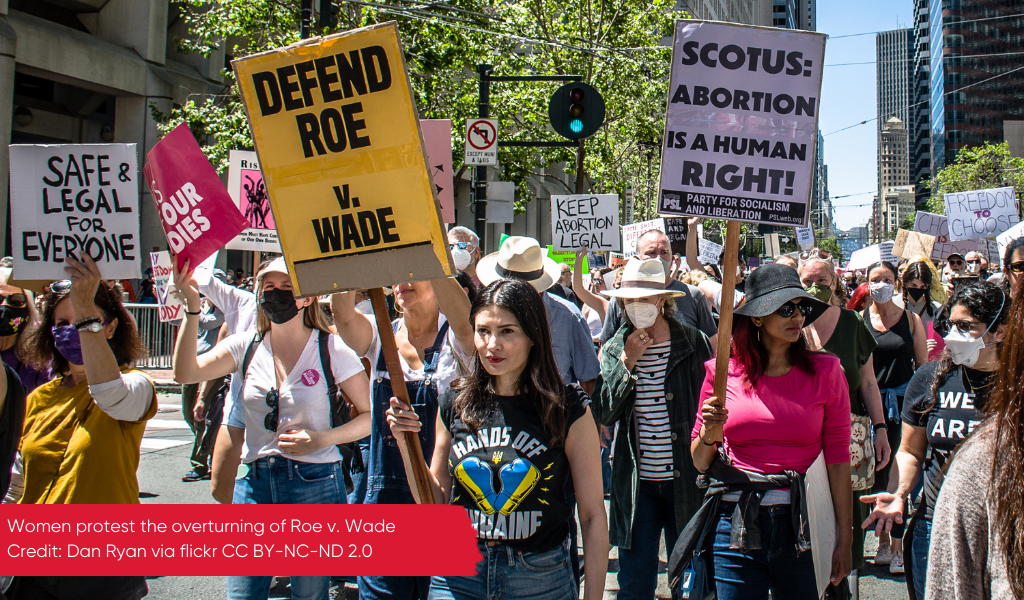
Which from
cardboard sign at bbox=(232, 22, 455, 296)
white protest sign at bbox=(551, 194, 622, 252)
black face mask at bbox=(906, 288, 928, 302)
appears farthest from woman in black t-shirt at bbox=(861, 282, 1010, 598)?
white protest sign at bbox=(551, 194, 622, 252)

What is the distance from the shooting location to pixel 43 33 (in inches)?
633

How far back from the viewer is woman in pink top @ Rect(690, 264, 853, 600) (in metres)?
3.25

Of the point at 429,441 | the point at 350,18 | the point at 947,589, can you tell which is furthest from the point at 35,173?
the point at 350,18

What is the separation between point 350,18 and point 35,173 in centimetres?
1409

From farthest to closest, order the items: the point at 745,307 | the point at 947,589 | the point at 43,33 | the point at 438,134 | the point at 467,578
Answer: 1. the point at 43,33
2. the point at 438,134
3. the point at 745,307
4. the point at 467,578
5. the point at 947,589

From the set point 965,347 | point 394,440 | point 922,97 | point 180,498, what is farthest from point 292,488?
point 922,97

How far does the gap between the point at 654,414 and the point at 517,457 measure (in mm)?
1701

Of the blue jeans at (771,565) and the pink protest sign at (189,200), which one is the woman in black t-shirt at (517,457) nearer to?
the blue jeans at (771,565)

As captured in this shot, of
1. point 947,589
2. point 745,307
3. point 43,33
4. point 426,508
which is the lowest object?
point 426,508

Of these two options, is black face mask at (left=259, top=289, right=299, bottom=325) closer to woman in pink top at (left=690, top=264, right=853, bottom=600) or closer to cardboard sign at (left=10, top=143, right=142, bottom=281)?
cardboard sign at (left=10, top=143, right=142, bottom=281)

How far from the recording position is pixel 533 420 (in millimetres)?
2881

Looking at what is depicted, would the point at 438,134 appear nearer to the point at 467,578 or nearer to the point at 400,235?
the point at 400,235

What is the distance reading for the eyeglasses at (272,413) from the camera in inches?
148

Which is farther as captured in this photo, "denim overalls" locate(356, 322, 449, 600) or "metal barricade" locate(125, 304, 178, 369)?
"metal barricade" locate(125, 304, 178, 369)
